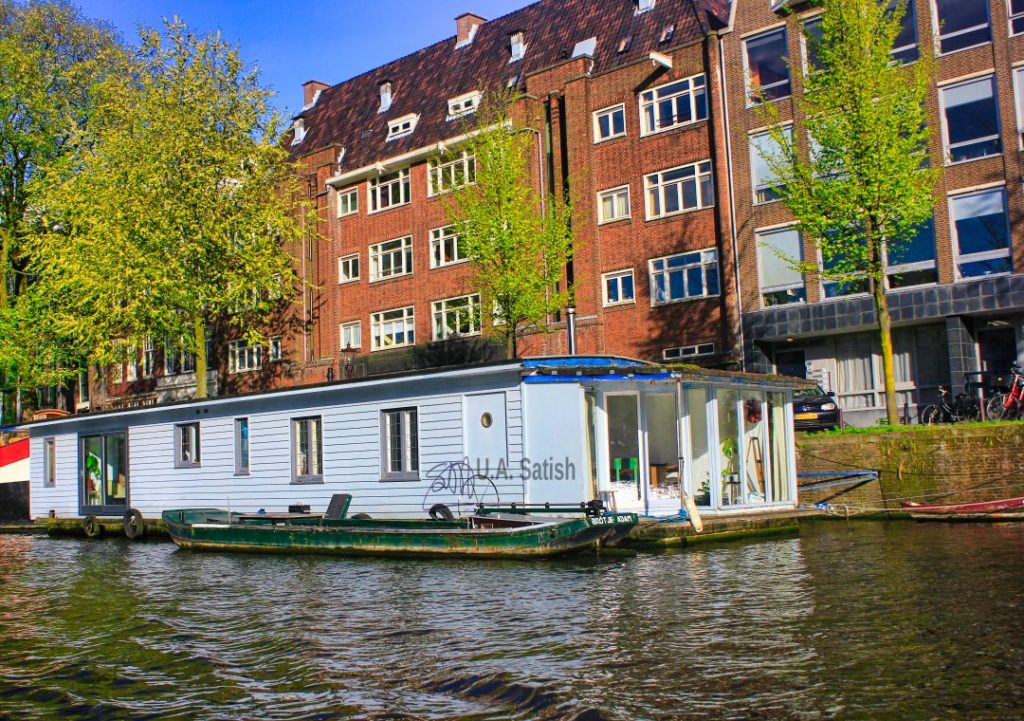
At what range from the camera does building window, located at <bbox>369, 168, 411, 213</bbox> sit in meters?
47.7

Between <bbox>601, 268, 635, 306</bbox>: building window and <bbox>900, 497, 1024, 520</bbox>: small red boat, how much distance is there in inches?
648

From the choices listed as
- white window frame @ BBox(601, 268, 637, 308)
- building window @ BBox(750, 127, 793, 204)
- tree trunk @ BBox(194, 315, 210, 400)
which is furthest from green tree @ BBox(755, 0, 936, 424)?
tree trunk @ BBox(194, 315, 210, 400)

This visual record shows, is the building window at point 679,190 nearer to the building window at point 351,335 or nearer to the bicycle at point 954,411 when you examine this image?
the bicycle at point 954,411

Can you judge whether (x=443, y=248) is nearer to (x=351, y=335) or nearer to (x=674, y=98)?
(x=351, y=335)

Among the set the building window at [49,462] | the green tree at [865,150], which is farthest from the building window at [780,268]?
the building window at [49,462]

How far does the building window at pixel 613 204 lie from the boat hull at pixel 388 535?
20.4 m

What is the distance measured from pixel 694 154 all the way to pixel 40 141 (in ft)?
90.5

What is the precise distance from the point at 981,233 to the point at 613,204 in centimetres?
1369

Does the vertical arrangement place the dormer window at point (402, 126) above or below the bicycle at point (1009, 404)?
above

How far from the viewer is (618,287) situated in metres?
40.1

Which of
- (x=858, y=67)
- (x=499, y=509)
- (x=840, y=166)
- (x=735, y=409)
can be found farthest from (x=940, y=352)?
(x=499, y=509)

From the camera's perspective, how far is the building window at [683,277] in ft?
123

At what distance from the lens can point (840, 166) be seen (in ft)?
96.8

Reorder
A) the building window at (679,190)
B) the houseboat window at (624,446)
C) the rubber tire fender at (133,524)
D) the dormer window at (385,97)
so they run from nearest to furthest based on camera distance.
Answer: the houseboat window at (624,446)
the rubber tire fender at (133,524)
the building window at (679,190)
the dormer window at (385,97)
